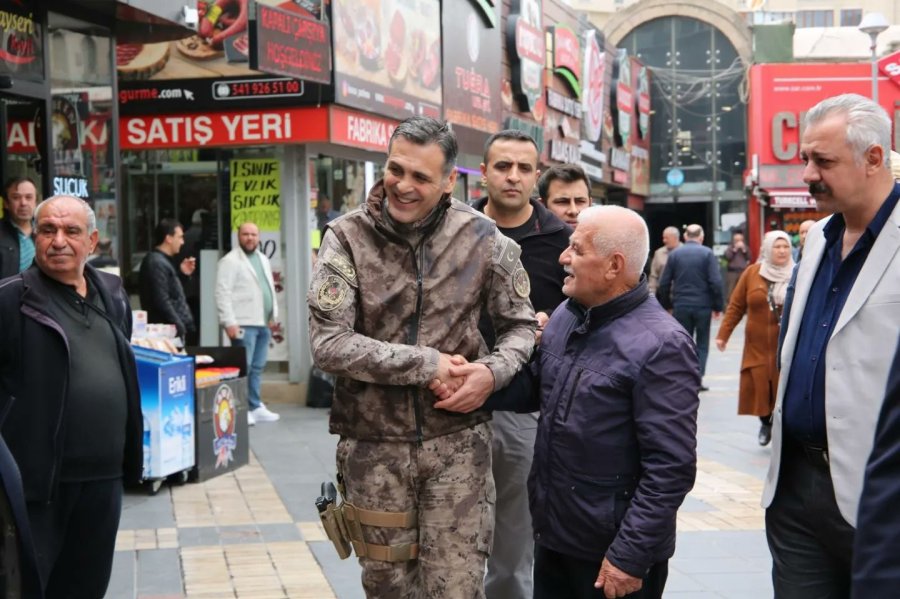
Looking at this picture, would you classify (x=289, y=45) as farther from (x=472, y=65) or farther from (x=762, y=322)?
(x=472, y=65)

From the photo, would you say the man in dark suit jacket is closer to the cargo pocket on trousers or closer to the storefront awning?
the cargo pocket on trousers

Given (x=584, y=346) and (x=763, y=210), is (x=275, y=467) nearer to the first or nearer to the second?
(x=584, y=346)

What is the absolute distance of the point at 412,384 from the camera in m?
3.50

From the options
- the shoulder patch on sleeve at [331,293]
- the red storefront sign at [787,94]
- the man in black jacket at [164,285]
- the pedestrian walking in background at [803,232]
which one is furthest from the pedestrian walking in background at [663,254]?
the red storefront sign at [787,94]

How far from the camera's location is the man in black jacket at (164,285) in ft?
33.6

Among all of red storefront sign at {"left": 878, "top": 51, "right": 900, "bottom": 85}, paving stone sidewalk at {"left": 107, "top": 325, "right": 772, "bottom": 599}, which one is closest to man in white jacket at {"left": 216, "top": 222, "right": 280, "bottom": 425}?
paving stone sidewalk at {"left": 107, "top": 325, "right": 772, "bottom": 599}

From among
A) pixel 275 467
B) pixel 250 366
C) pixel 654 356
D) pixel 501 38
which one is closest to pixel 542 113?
pixel 501 38

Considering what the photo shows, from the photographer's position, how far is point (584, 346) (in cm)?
356

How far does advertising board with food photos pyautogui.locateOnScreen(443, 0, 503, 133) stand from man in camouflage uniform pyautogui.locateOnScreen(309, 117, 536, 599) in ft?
44.2

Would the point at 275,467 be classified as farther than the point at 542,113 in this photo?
No

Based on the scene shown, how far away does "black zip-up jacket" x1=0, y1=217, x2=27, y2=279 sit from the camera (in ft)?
25.6

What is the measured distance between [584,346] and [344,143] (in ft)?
31.3

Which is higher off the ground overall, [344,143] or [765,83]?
[765,83]

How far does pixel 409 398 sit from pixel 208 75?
31.9 feet
